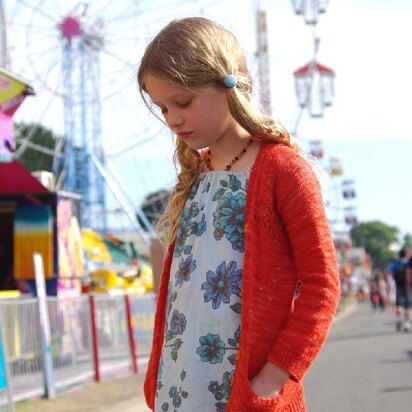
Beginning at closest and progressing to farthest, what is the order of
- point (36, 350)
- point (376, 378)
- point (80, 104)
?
point (36, 350) < point (376, 378) < point (80, 104)

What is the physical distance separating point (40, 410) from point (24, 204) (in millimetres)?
6042

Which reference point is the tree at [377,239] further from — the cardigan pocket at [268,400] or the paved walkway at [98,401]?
the cardigan pocket at [268,400]

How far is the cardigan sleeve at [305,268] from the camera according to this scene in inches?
91.6

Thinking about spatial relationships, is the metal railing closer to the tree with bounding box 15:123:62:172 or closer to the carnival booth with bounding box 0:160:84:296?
the carnival booth with bounding box 0:160:84:296

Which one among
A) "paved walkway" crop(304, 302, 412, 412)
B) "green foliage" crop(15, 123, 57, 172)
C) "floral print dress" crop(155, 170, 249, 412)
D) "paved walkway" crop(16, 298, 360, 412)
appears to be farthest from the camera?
"green foliage" crop(15, 123, 57, 172)

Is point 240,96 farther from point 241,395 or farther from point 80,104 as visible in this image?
point 80,104

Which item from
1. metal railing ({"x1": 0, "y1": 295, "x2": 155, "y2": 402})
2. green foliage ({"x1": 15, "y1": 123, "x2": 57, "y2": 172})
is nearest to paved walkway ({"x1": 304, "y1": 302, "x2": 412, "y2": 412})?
metal railing ({"x1": 0, "y1": 295, "x2": 155, "y2": 402})

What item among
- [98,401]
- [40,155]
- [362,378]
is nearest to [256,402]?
[98,401]

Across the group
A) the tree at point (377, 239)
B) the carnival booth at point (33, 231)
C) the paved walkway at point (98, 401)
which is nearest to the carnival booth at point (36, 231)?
the carnival booth at point (33, 231)

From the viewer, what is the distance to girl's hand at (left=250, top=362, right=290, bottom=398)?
90.7 inches

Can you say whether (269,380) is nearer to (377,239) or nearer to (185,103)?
(185,103)

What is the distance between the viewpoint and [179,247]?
103 inches

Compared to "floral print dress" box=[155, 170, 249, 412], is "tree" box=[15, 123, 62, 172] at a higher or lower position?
higher

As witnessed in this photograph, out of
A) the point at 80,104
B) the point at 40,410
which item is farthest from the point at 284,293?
the point at 80,104
